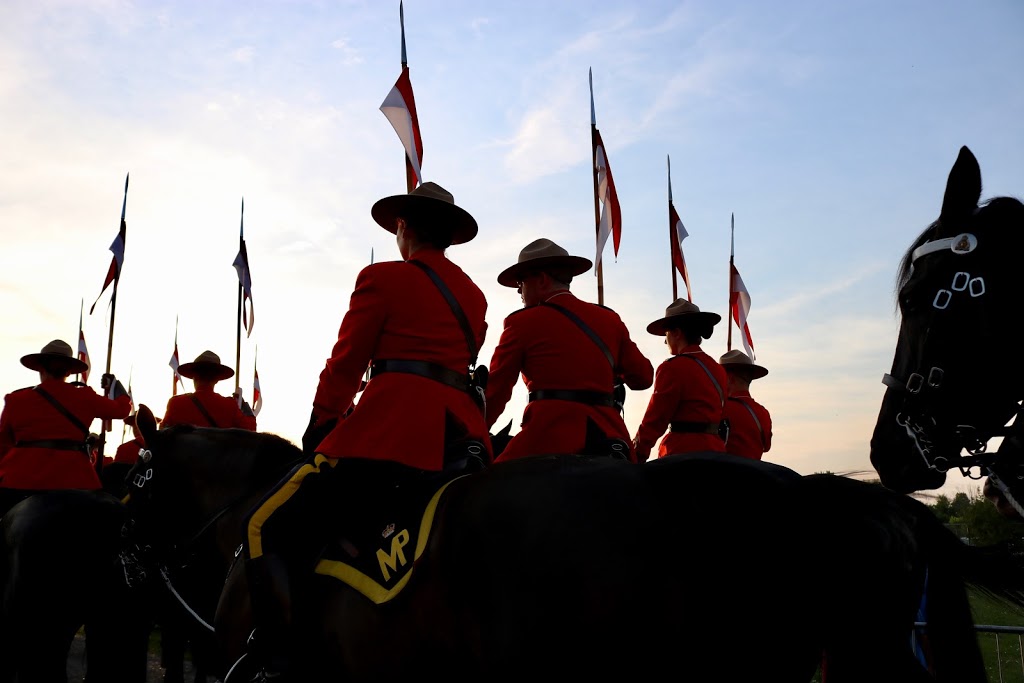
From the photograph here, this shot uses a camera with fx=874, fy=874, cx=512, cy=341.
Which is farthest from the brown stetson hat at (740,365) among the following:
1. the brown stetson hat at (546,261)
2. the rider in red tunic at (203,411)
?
the rider in red tunic at (203,411)

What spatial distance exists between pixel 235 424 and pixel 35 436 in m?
2.05

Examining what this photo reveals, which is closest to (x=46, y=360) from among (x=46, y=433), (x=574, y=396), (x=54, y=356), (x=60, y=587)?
(x=54, y=356)

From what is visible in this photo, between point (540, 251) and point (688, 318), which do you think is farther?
point (688, 318)

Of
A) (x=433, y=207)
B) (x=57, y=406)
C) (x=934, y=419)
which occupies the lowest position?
(x=934, y=419)

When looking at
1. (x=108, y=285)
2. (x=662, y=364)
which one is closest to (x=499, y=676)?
(x=662, y=364)

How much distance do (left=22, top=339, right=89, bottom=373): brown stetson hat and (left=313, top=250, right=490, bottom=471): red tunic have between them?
254 inches

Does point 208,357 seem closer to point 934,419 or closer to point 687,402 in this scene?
point 687,402

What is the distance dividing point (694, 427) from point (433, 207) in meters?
4.02

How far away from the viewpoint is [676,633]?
269 cm

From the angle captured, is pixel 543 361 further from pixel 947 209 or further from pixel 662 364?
pixel 947 209

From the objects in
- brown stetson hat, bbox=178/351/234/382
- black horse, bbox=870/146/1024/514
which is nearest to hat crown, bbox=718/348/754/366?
brown stetson hat, bbox=178/351/234/382

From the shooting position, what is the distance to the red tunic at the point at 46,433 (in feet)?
28.4

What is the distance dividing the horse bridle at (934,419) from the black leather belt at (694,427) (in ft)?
13.9

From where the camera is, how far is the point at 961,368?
312 cm
